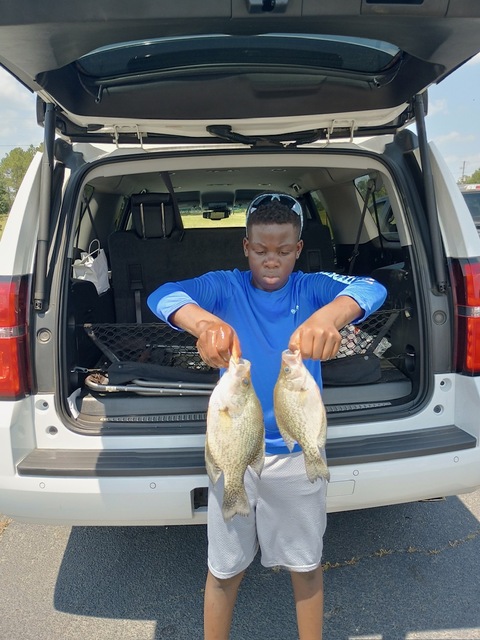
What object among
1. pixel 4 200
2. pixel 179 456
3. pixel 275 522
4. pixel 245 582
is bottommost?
pixel 245 582

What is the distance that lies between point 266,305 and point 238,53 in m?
0.91

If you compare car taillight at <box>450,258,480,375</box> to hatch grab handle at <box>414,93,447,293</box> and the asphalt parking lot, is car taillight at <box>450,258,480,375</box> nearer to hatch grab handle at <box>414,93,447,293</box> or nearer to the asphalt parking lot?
hatch grab handle at <box>414,93,447,293</box>

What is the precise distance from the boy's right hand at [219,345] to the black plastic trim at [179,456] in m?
0.75

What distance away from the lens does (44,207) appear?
2217 mm

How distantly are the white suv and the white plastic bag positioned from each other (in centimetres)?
48

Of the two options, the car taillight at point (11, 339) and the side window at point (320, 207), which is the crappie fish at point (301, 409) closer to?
the car taillight at point (11, 339)

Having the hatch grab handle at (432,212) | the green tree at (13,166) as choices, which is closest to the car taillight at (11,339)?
the hatch grab handle at (432,212)

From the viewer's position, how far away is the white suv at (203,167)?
1634 millimetres

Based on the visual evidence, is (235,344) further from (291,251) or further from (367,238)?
(367,238)

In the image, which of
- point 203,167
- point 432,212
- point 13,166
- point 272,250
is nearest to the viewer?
point 272,250

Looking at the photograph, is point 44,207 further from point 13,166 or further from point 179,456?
point 13,166

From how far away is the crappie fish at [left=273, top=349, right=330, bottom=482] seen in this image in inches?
54.7

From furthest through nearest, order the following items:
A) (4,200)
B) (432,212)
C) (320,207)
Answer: (4,200)
(320,207)
(432,212)

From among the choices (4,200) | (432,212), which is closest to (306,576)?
(432,212)
